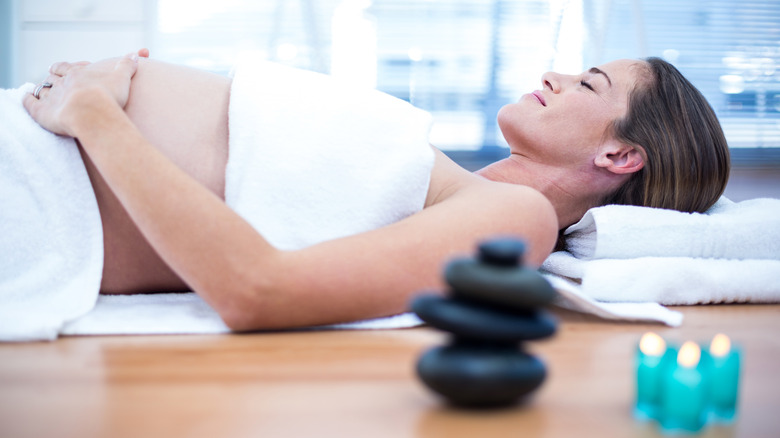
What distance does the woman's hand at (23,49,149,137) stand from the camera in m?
1.10

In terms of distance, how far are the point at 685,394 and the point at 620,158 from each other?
1058 mm

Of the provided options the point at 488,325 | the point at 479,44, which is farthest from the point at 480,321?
the point at 479,44

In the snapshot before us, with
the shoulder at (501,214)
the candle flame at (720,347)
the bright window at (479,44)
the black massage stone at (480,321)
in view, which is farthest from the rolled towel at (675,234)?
the bright window at (479,44)

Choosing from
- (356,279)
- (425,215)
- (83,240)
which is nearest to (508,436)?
(356,279)

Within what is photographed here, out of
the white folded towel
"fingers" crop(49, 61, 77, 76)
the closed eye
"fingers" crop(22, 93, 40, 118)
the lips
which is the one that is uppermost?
"fingers" crop(49, 61, 77, 76)

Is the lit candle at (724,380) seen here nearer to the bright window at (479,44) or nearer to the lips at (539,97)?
the lips at (539,97)

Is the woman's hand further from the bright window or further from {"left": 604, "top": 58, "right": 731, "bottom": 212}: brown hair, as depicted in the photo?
the bright window

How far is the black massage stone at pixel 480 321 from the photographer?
59 cm

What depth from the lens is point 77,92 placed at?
1104mm

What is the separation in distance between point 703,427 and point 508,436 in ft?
0.65

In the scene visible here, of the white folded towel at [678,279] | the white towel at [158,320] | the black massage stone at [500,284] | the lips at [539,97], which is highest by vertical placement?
the lips at [539,97]

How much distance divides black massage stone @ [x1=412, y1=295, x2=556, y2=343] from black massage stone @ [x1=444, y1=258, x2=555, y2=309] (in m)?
0.01

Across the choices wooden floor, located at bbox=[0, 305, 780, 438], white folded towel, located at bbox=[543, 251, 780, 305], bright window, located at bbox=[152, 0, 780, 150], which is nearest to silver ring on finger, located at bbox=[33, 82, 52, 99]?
wooden floor, located at bbox=[0, 305, 780, 438]

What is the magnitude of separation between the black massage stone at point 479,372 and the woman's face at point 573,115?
103 cm
